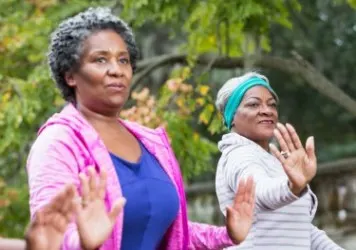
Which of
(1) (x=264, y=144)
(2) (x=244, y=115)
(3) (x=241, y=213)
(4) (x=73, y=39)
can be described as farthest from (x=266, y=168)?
(4) (x=73, y=39)

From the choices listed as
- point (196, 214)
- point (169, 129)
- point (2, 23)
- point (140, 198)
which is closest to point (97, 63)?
point (140, 198)

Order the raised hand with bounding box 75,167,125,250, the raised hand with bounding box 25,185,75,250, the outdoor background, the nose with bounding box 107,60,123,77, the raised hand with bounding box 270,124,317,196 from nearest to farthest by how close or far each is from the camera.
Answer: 1. the raised hand with bounding box 25,185,75,250
2. the raised hand with bounding box 75,167,125,250
3. the nose with bounding box 107,60,123,77
4. the raised hand with bounding box 270,124,317,196
5. the outdoor background

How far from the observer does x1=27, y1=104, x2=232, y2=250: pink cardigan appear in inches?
133

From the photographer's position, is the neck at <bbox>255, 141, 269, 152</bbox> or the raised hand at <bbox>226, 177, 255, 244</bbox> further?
the neck at <bbox>255, 141, 269, 152</bbox>

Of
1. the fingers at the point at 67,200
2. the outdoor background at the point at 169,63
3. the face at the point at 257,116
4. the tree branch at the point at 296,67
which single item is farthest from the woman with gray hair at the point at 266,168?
the tree branch at the point at 296,67

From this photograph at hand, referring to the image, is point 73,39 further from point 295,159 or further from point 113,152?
point 295,159

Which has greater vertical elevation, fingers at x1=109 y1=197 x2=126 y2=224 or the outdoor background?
the outdoor background

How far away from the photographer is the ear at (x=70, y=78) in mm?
3754

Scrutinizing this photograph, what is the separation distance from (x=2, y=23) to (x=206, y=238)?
6.79 m

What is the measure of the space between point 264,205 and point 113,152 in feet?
2.70

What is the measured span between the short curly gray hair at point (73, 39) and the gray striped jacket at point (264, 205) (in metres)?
0.77

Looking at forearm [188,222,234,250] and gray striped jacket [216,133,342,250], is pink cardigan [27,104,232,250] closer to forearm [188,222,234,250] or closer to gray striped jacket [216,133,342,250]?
forearm [188,222,234,250]

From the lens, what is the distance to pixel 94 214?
3.13 m

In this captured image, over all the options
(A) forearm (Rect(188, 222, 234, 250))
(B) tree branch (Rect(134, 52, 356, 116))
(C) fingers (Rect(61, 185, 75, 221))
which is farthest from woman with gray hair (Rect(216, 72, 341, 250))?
(B) tree branch (Rect(134, 52, 356, 116))
